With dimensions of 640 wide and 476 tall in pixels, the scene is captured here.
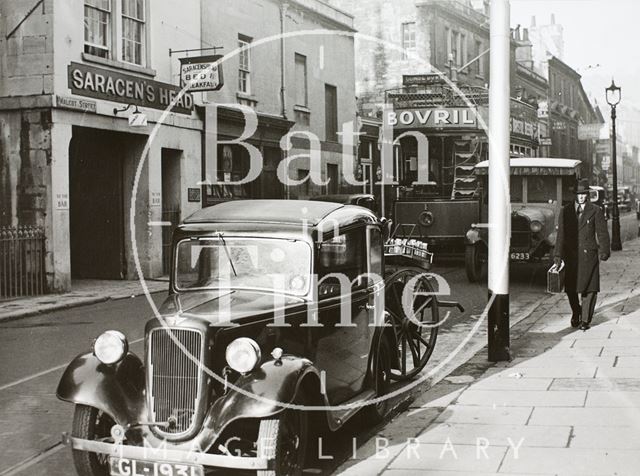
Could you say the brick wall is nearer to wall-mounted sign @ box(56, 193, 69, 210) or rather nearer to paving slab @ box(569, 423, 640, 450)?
wall-mounted sign @ box(56, 193, 69, 210)

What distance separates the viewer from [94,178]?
18.9 metres

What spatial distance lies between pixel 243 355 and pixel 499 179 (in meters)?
4.44

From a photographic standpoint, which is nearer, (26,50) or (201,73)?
(26,50)

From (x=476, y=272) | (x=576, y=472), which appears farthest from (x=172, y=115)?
(x=576, y=472)

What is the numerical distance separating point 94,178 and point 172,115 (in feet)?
7.62

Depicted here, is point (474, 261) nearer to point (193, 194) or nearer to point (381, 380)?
point (193, 194)

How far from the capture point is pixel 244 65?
22969 millimetres

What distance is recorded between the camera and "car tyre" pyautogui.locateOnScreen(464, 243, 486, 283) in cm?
1625

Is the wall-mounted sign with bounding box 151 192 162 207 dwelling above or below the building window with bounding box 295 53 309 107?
below

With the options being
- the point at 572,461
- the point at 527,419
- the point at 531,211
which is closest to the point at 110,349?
the point at 572,461

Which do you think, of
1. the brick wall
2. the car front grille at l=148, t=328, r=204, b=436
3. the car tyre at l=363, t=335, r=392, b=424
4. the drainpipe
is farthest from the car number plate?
the drainpipe

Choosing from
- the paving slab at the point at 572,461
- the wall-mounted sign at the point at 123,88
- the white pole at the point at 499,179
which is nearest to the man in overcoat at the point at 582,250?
the white pole at the point at 499,179

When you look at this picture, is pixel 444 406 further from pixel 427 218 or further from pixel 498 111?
pixel 427 218

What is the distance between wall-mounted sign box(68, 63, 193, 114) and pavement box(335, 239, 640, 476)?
10597mm
